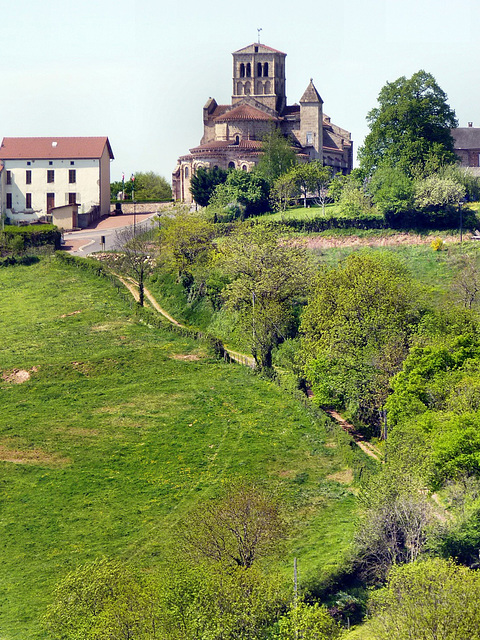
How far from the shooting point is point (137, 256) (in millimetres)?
87938

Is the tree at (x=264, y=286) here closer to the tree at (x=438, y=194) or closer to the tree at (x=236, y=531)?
the tree at (x=438, y=194)

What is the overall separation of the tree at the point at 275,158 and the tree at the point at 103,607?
7306 centimetres

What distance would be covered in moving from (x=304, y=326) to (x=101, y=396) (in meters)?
12.9

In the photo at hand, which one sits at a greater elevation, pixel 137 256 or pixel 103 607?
pixel 137 256

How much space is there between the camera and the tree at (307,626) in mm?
35978

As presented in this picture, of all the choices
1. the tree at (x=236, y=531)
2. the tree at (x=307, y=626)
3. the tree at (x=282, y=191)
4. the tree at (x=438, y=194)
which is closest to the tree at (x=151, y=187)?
the tree at (x=282, y=191)

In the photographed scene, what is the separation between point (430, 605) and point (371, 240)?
59252 millimetres

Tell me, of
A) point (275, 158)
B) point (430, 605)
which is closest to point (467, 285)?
point (430, 605)

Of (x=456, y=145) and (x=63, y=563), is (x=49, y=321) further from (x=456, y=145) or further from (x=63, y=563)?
(x=456, y=145)

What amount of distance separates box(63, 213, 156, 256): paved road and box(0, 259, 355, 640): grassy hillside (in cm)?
1802

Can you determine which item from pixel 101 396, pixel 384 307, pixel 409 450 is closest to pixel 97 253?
A: pixel 101 396

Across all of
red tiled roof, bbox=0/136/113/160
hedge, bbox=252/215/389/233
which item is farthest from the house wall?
hedge, bbox=252/215/389/233

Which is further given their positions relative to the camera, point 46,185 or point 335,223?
point 46,185

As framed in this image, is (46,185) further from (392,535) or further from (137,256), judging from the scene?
(392,535)
